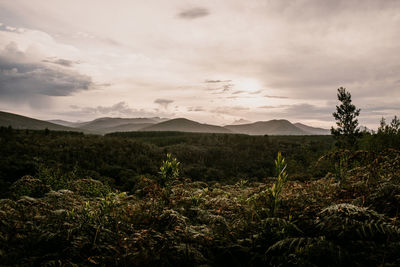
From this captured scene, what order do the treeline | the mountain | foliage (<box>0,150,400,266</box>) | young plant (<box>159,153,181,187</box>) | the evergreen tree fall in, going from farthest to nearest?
1. the mountain
2. the evergreen tree
3. the treeline
4. young plant (<box>159,153,181,187</box>)
5. foliage (<box>0,150,400,266</box>)

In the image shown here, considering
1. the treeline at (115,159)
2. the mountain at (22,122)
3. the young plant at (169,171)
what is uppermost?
the mountain at (22,122)

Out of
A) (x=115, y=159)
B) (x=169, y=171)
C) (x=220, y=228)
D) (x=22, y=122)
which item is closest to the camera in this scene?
(x=220, y=228)

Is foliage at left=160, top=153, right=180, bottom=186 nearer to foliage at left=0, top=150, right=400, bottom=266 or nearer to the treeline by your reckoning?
foliage at left=0, top=150, right=400, bottom=266

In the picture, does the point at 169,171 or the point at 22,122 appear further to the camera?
the point at 22,122

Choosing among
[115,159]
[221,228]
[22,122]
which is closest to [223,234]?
[221,228]

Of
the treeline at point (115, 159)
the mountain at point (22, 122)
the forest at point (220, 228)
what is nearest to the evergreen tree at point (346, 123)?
the treeline at point (115, 159)

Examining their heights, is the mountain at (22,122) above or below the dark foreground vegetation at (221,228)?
above

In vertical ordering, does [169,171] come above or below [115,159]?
above

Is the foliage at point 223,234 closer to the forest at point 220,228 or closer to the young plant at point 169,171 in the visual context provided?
the forest at point 220,228

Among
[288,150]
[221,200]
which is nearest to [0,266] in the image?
[221,200]

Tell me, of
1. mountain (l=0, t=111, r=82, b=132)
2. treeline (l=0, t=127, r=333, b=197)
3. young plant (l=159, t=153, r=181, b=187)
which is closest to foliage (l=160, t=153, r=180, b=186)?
young plant (l=159, t=153, r=181, b=187)

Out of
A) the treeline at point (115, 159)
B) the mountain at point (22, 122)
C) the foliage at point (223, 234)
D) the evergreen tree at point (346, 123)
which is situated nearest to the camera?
the foliage at point (223, 234)

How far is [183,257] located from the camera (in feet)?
11.4

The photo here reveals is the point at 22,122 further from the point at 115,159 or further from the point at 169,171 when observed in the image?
the point at 169,171
